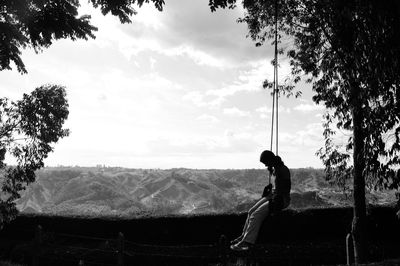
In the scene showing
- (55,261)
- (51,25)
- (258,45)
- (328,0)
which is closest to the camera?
(51,25)

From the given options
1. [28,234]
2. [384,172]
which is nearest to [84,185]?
[28,234]

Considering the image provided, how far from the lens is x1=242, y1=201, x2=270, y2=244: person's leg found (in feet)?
26.1

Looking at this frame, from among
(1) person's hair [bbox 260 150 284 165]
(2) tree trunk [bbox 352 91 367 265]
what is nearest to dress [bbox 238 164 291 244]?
(1) person's hair [bbox 260 150 284 165]

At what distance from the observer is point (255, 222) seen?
8.05m

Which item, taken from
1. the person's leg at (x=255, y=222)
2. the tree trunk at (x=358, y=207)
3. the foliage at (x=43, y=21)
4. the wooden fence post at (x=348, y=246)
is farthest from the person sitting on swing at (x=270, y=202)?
the wooden fence post at (x=348, y=246)

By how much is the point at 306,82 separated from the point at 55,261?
Answer: 13.9m

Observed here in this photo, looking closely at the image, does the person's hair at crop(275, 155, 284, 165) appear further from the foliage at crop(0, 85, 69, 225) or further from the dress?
the foliage at crop(0, 85, 69, 225)

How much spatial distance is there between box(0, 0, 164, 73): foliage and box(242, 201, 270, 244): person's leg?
168 inches

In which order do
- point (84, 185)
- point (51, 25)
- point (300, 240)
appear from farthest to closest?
1. point (84, 185)
2. point (300, 240)
3. point (51, 25)

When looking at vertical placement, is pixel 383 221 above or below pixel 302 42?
below

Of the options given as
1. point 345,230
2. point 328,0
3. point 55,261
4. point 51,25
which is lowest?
point 55,261

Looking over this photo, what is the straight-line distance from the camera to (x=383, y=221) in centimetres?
2027

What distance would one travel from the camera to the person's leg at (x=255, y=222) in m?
7.97

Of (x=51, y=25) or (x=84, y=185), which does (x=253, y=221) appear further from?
(x=84, y=185)
